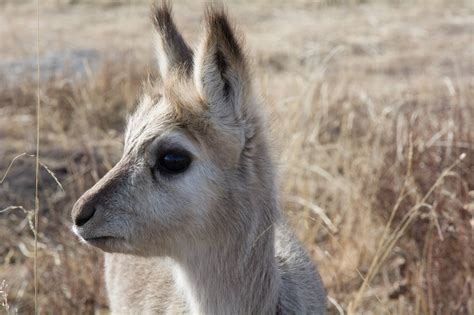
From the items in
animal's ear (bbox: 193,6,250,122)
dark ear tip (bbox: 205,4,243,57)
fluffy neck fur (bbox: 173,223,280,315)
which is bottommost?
fluffy neck fur (bbox: 173,223,280,315)

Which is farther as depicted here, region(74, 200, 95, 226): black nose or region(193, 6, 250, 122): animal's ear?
region(193, 6, 250, 122): animal's ear

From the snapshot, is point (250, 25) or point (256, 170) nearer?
point (256, 170)

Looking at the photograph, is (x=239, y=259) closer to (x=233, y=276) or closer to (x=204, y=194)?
(x=233, y=276)

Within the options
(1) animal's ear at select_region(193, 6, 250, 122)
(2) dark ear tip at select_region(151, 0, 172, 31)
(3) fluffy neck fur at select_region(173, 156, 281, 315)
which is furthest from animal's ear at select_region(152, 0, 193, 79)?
(3) fluffy neck fur at select_region(173, 156, 281, 315)

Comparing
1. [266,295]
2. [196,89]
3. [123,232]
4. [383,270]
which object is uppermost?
[196,89]

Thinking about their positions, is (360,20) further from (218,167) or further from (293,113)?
(218,167)

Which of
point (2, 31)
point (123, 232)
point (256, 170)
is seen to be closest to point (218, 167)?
point (256, 170)

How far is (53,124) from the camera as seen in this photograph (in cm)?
891

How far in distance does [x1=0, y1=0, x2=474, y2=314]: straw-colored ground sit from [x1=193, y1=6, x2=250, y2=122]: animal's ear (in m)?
0.45

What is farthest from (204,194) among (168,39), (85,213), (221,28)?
(168,39)

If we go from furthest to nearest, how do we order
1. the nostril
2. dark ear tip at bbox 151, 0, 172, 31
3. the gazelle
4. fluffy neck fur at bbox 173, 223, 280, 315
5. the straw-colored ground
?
1. the straw-colored ground
2. dark ear tip at bbox 151, 0, 172, 31
3. fluffy neck fur at bbox 173, 223, 280, 315
4. the gazelle
5. the nostril

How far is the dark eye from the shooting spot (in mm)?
4211

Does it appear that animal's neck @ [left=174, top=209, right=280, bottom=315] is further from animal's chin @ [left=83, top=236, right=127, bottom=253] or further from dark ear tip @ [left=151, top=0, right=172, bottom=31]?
dark ear tip @ [left=151, top=0, right=172, bottom=31]

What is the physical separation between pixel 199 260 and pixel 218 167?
1.53 feet
